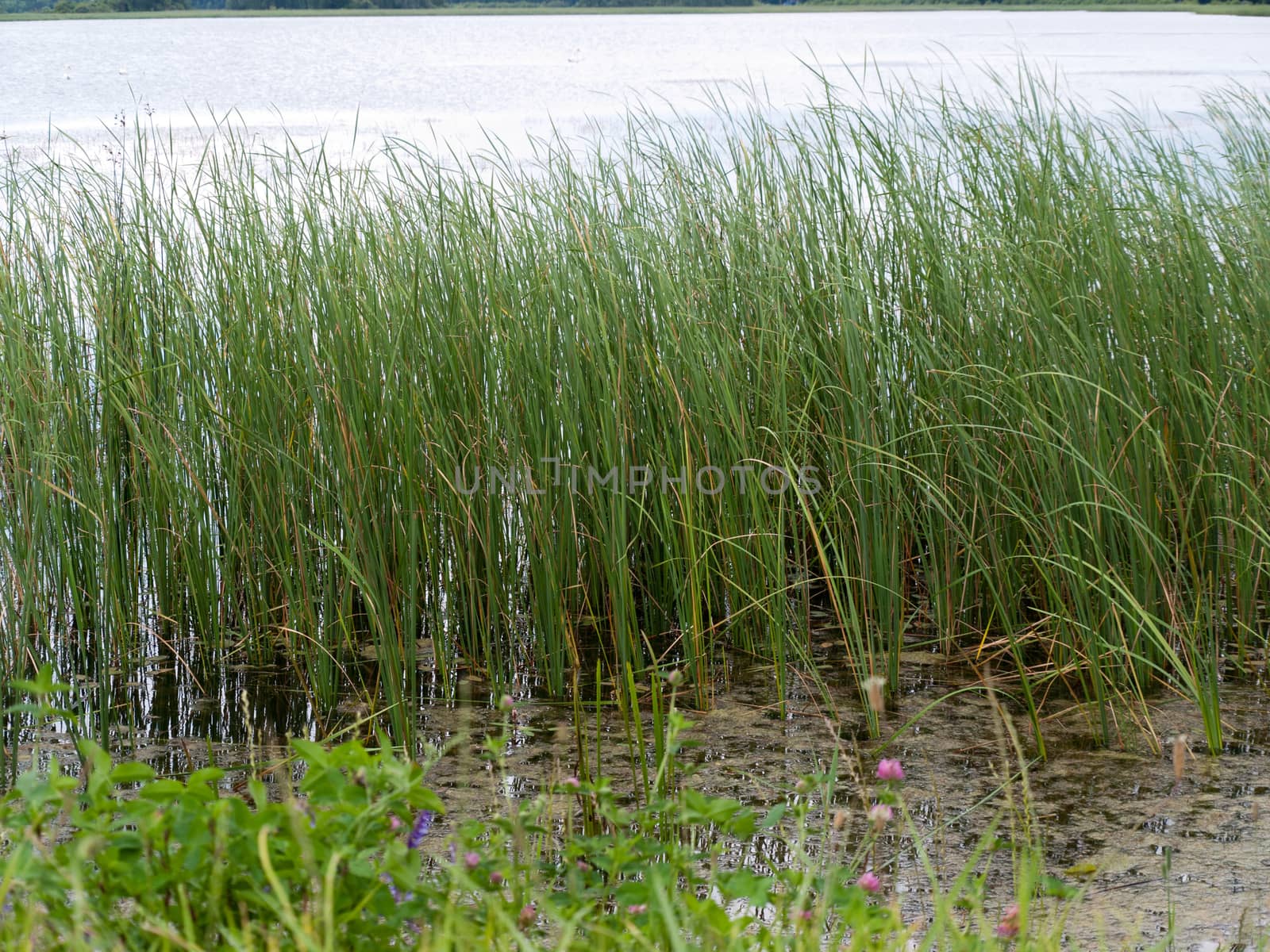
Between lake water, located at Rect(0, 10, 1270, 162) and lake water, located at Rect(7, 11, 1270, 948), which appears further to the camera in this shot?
lake water, located at Rect(0, 10, 1270, 162)

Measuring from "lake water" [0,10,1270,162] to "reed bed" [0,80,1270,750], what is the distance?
2.20 feet

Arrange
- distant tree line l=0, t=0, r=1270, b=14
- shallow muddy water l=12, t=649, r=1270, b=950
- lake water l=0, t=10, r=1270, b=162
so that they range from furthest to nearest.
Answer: distant tree line l=0, t=0, r=1270, b=14 → lake water l=0, t=10, r=1270, b=162 → shallow muddy water l=12, t=649, r=1270, b=950

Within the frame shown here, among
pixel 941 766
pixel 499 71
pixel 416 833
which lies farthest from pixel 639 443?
pixel 499 71

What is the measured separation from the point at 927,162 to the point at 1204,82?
1046 centimetres

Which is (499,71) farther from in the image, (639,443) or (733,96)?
(639,443)

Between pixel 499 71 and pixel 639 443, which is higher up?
pixel 499 71

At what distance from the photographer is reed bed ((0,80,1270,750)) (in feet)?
8.38

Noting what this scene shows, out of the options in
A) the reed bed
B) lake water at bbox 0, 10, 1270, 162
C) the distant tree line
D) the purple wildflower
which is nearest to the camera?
the purple wildflower

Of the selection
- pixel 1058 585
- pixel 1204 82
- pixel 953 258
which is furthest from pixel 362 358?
pixel 1204 82

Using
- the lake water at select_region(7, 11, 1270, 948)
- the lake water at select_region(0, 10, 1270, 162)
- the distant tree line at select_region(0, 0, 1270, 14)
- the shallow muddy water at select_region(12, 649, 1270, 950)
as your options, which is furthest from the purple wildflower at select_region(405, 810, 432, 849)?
the distant tree line at select_region(0, 0, 1270, 14)

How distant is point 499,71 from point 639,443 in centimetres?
1521

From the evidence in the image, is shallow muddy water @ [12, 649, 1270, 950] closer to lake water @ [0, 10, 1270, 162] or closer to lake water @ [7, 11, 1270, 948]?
lake water @ [7, 11, 1270, 948]

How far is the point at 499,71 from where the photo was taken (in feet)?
55.0

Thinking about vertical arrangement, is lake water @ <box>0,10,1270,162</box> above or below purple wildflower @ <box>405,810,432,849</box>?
above
